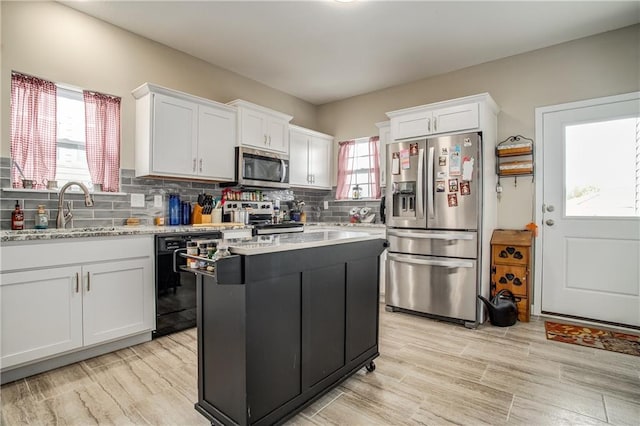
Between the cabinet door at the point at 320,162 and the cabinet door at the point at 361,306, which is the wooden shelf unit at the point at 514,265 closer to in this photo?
the cabinet door at the point at 361,306

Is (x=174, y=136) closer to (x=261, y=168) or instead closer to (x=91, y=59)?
(x=91, y=59)

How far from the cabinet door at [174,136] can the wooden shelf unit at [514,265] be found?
3231 mm

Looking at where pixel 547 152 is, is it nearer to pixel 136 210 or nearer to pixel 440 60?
pixel 440 60

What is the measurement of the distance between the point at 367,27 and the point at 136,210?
2.82 meters

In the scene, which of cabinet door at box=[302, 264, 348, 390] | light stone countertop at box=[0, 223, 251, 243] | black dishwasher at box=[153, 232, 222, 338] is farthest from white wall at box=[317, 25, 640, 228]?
black dishwasher at box=[153, 232, 222, 338]

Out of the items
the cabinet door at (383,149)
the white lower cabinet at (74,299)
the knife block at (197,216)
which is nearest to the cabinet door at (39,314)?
the white lower cabinet at (74,299)

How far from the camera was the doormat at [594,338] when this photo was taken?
8.63ft

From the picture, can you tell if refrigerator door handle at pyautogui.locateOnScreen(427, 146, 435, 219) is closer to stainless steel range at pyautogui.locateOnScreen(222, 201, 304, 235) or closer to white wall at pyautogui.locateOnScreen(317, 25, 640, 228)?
white wall at pyautogui.locateOnScreen(317, 25, 640, 228)

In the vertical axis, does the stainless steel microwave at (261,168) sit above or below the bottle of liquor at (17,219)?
above

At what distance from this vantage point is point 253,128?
389 centimetres

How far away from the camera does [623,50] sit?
10.0 feet

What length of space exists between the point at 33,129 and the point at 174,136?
3.44 feet

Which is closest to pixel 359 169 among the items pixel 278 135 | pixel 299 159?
pixel 299 159

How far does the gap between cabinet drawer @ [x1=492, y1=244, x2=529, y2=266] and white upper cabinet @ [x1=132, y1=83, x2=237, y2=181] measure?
296 cm
